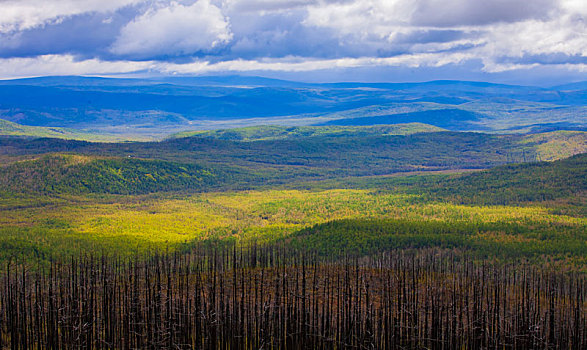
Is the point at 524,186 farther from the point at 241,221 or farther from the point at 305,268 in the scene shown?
the point at 305,268

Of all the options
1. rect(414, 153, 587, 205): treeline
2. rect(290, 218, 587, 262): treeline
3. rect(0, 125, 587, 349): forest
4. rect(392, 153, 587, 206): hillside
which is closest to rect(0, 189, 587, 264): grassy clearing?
rect(290, 218, 587, 262): treeline

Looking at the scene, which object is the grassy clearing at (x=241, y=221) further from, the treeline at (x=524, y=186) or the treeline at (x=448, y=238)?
the treeline at (x=524, y=186)

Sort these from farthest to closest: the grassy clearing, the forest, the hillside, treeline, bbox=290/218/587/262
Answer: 1. the hillside
2. the grassy clearing
3. treeline, bbox=290/218/587/262
4. the forest

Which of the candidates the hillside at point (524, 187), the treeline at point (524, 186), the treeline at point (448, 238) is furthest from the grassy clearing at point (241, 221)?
the treeline at point (524, 186)

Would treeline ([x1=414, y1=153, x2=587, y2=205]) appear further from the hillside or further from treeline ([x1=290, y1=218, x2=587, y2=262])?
treeline ([x1=290, y1=218, x2=587, y2=262])

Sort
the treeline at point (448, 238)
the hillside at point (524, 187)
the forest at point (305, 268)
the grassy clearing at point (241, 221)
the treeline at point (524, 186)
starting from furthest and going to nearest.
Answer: the treeline at point (524, 186) < the hillside at point (524, 187) < the grassy clearing at point (241, 221) < the treeline at point (448, 238) < the forest at point (305, 268)

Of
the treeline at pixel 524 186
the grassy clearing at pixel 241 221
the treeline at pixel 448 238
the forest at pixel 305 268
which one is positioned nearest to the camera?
the forest at pixel 305 268

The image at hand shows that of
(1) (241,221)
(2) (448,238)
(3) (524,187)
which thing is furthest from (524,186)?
(1) (241,221)

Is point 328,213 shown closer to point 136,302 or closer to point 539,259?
point 539,259
